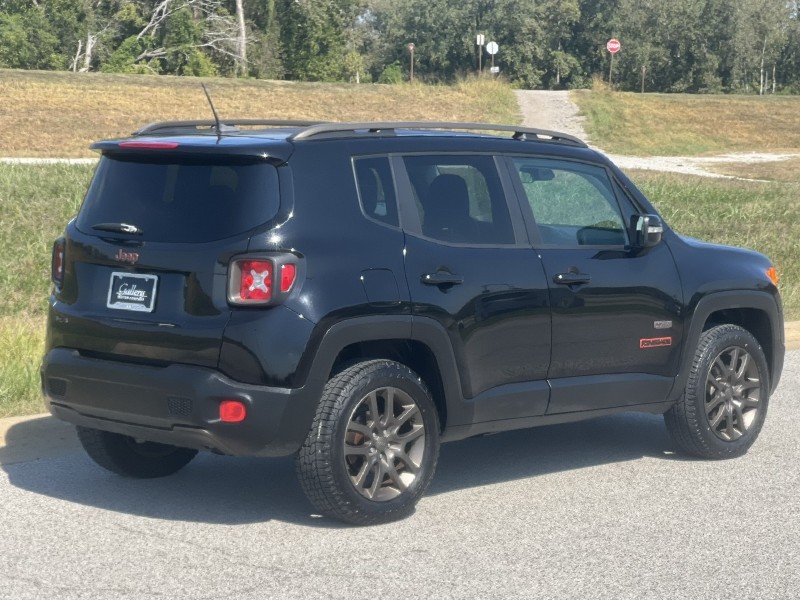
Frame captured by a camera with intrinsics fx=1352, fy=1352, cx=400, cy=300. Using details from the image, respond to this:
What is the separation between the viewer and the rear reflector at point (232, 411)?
577 centimetres

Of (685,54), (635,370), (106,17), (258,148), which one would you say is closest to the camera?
(258,148)

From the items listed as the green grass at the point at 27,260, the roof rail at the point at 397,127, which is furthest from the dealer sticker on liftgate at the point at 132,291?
the green grass at the point at 27,260

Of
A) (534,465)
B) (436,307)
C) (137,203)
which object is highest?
(137,203)

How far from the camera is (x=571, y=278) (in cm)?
692

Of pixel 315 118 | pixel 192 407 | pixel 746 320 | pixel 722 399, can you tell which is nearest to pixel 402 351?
pixel 192 407

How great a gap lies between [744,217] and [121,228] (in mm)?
14160

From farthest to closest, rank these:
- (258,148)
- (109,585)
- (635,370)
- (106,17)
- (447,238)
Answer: (106,17)
(635,370)
(447,238)
(258,148)
(109,585)

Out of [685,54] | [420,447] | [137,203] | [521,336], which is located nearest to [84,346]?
[137,203]

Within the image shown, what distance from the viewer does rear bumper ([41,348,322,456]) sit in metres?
5.79

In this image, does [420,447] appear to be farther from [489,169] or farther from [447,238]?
[489,169]

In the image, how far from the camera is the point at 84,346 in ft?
20.5

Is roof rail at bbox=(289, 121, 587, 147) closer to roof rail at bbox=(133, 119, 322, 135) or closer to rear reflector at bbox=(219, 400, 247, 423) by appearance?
roof rail at bbox=(133, 119, 322, 135)

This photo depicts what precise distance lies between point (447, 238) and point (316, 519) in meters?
1.48

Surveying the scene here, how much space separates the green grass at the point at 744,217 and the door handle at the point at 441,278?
7213 mm
